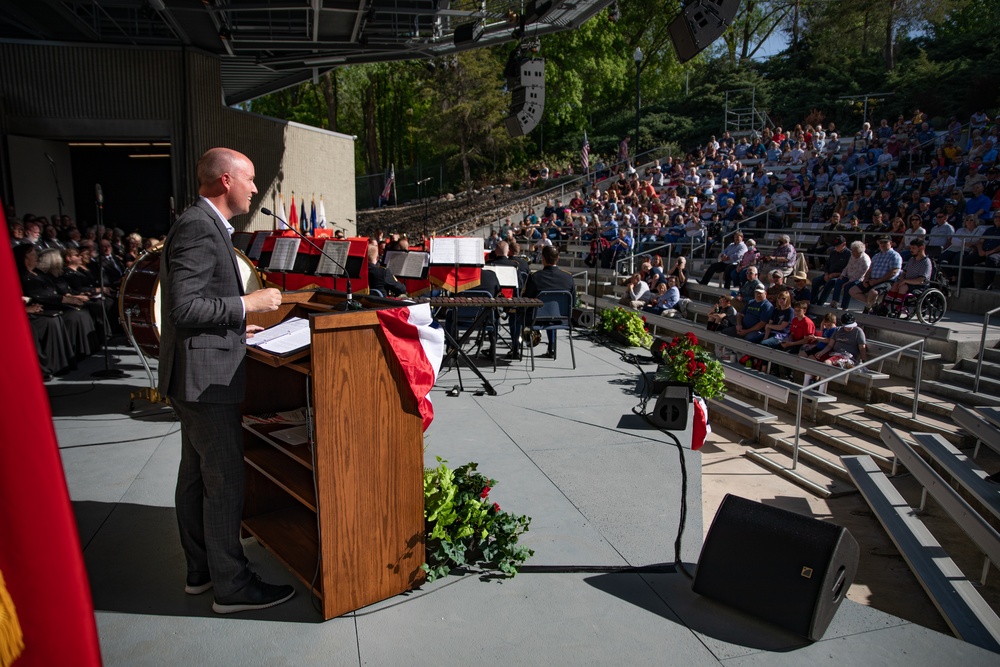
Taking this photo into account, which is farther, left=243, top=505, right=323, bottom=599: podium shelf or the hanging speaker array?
the hanging speaker array

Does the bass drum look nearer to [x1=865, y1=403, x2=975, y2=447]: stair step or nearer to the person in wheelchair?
[x1=865, y1=403, x2=975, y2=447]: stair step

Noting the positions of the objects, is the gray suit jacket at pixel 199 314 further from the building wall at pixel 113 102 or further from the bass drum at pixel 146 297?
the building wall at pixel 113 102

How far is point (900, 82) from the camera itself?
1149 inches

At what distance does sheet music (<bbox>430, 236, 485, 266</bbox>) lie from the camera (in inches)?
359

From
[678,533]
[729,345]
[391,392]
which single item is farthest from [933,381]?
[391,392]

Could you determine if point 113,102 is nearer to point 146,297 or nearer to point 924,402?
point 146,297

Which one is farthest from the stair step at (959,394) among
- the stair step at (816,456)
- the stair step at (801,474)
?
the stair step at (801,474)

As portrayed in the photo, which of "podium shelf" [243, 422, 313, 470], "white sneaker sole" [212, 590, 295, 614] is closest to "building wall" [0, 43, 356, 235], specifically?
"podium shelf" [243, 422, 313, 470]

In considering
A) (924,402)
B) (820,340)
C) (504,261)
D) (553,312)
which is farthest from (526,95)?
(924,402)

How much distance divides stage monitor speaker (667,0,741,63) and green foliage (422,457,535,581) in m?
5.16

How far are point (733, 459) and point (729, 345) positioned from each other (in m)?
2.31

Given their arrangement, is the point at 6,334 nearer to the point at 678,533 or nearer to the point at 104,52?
the point at 678,533

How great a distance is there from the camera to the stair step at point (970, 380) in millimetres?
7863

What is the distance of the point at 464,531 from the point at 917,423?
21.7ft
